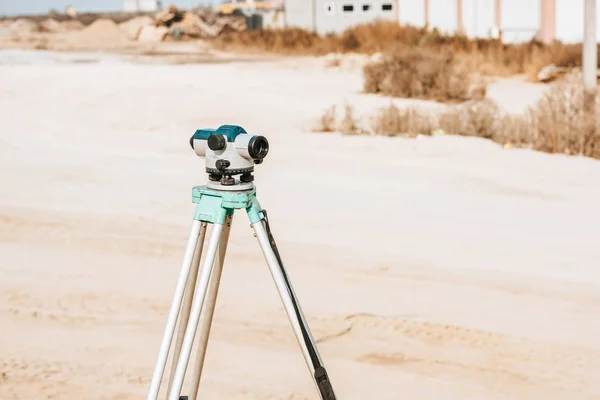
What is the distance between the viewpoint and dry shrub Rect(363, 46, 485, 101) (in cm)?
1559

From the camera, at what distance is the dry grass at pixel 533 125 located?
10.1m

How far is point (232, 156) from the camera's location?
287 centimetres

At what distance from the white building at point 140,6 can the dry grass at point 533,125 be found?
317ft

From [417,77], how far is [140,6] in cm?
9413

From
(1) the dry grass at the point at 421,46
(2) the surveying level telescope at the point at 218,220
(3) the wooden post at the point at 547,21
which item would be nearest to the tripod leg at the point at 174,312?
(2) the surveying level telescope at the point at 218,220

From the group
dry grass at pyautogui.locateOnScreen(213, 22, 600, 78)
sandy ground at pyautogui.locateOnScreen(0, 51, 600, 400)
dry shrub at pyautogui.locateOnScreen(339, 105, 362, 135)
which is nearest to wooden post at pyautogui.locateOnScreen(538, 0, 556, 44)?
dry grass at pyautogui.locateOnScreen(213, 22, 600, 78)

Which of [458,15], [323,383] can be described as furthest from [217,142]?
[458,15]

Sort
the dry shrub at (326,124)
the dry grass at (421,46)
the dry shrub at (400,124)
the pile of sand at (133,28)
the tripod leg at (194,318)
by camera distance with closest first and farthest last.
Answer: the tripod leg at (194,318) → the dry shrub at (400,124) → the dry shrub at (326,124) → the dry grass at (421,46) → the pile of sand at (133,28)

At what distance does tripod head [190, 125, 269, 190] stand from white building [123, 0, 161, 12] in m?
105

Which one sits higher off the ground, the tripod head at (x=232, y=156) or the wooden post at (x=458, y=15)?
Answer: the wooden post at (x=458, y=15)

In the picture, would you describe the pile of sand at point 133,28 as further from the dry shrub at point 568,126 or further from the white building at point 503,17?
the dry shrub at point 568,126

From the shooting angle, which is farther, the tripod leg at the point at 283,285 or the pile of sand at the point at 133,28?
the pile of sand at the point at 133,28

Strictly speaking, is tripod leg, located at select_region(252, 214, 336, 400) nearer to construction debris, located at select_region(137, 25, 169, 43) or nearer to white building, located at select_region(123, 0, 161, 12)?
construction debris, located at select_region(137, 25, 169, 43)

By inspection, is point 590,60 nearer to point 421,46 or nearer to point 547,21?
point 421,46
